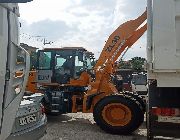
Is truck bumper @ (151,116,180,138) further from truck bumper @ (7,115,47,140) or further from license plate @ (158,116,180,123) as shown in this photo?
truck bumper @ (7,115,47,140)

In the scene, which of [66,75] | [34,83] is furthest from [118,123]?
[34,83]

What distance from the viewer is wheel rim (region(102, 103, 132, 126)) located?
370 inches

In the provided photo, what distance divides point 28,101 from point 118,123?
4.93 meters

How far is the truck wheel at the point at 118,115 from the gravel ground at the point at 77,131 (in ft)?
0.75

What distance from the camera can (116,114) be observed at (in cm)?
956

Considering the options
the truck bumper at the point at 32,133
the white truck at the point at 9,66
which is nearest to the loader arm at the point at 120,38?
the truck bumper at the point at 32,133

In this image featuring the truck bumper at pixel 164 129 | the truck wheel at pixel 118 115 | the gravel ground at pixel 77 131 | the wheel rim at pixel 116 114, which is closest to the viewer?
the truck bumper at pixel 164 129

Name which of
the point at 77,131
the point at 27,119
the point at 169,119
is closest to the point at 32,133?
the point at 27,119

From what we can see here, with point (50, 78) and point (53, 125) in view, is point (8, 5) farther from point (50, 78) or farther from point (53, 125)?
point (50, 78)

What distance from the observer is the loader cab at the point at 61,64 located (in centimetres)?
1147

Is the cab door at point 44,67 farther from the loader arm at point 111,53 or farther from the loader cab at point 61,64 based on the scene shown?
the loader arm at point 111,53

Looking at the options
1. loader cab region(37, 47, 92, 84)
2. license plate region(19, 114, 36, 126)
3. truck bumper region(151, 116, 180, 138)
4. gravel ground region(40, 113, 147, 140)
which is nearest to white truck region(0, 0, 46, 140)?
license plate region(19, 114, 36, 126)

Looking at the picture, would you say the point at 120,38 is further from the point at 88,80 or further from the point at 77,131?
the point at 77,131

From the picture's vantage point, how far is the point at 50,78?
1171 cm
